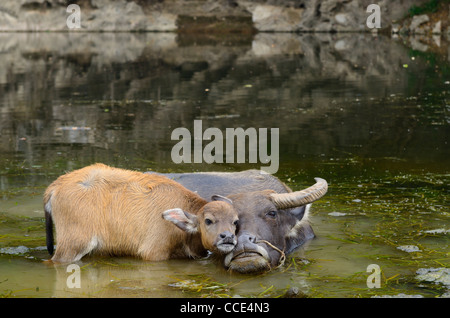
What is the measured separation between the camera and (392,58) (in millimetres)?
26109

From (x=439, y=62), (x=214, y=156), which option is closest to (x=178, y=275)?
(x=214, y=156)

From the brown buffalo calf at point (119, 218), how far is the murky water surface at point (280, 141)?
139mm

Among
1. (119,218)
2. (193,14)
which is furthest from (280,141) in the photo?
(193,14)

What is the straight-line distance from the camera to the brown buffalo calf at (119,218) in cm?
617

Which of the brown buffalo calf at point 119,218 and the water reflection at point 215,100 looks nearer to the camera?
the brown buffalo calf at point 119,218

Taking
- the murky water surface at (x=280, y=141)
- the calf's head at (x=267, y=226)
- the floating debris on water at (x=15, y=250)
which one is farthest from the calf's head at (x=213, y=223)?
the floating debris on water at (x=15, y=250)

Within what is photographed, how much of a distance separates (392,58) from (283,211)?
68.3 ft

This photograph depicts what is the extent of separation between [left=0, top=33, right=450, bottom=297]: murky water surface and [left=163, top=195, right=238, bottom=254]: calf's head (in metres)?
0.29

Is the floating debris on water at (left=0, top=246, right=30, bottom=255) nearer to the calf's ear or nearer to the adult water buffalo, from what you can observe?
the calf's ear

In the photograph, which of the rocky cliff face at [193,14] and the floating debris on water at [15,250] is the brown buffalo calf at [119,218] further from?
the rocky cliff face at [193,14]

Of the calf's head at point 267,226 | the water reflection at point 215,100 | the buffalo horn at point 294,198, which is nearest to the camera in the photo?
the calf's head at point 267,226

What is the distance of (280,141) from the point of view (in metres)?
11.7
